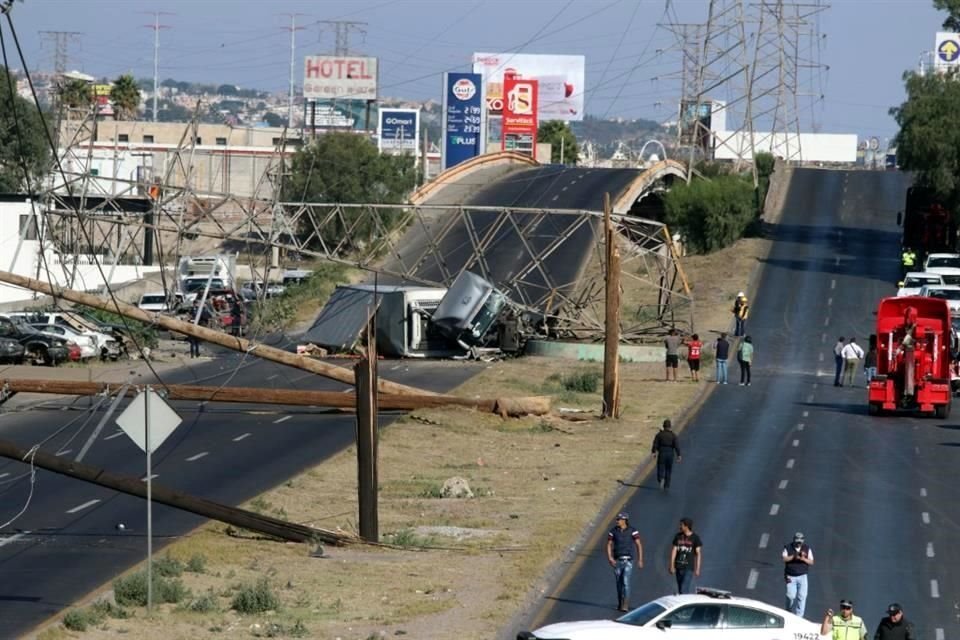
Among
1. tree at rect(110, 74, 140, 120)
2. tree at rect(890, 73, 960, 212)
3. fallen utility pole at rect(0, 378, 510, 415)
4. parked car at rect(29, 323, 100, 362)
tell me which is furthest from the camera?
tree at rect(110, 74, 140, 120)

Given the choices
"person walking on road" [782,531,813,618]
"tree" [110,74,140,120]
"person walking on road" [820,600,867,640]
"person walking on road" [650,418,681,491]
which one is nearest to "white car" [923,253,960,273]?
"person walking on road" [650,418,681,491]

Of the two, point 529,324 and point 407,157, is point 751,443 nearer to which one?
point 529,324

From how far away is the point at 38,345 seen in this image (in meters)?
55.4

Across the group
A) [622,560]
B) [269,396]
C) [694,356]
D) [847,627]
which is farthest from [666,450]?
[694,356]

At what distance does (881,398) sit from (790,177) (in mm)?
80950

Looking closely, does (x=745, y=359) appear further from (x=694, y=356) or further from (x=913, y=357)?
(x=913, y=357)

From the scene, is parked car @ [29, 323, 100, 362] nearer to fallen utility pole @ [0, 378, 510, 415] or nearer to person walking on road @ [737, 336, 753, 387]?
fallen utility pole @ [0, 378, 510, 415]

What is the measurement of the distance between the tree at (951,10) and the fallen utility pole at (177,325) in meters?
58.9

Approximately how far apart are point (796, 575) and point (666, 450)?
10819 mm

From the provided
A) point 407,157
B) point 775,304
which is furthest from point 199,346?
point 407,157

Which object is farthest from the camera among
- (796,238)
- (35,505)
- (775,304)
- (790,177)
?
(790,177)

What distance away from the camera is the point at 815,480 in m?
35.1

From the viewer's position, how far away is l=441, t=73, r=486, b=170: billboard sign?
192 metres

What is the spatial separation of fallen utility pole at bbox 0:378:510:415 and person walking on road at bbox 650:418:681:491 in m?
10.1
